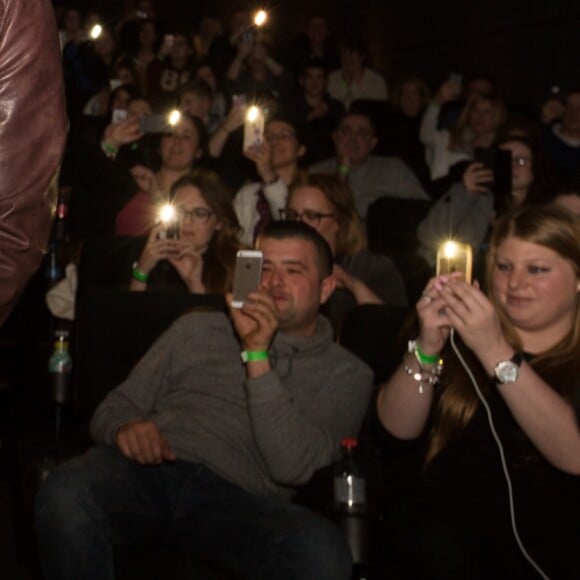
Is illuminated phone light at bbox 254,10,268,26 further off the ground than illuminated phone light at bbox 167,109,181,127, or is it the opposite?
illuminated phone light at bbox 254,10,268,26

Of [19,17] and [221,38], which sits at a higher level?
[221,38]

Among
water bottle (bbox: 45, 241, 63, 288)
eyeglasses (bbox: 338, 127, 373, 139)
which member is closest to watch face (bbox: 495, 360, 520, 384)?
water bottle (bbox: 45, 241, 63, 288)

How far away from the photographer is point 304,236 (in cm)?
383

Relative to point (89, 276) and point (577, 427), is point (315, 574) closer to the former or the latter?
point (577, 427)

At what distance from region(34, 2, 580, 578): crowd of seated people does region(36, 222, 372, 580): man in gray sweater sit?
18cm

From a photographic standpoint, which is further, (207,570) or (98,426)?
(98,426)

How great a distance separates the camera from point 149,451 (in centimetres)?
334

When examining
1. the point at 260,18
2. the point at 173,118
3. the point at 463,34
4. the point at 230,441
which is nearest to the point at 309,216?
the point at 173,118

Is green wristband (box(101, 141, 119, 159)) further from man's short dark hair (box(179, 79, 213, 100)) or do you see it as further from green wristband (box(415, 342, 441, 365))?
green wristband (box(415, 342, 441, 365))

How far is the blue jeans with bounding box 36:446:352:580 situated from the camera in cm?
303

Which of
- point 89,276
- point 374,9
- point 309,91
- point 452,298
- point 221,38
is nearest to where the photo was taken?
point 452,298

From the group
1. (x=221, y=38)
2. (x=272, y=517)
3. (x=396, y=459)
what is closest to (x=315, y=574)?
(x=272, y=517)

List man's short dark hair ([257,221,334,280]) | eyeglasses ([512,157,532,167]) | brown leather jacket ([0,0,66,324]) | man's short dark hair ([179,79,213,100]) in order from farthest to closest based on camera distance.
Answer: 1. man's short dark hair ([179,79,213,100])
2. eyeglasses ([512,157,532,167])
3. man's short dark hair ([257,221,334,280])
4. brown leather jacket ([0,0,66,324])

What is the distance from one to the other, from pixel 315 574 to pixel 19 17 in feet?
5.59
